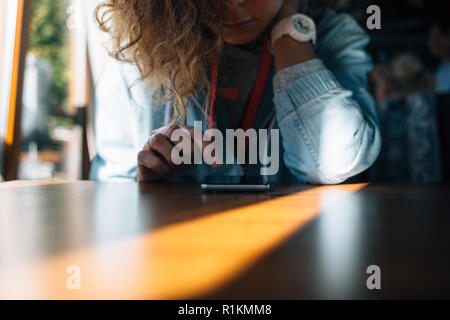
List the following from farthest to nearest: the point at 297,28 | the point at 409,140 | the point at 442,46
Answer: the point at 442,46, the point at 409,140, the point at 297,28

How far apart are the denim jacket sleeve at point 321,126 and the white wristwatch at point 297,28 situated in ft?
0.26

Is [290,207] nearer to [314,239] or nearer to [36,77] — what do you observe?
[314,239]

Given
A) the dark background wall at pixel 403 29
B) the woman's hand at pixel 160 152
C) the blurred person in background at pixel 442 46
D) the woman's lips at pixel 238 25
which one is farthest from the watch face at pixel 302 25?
the dark background wall at pixel 403 29

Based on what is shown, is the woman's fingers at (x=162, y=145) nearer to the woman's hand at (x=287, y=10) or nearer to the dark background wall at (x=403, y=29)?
the woman's hand at (x=287, y=10)

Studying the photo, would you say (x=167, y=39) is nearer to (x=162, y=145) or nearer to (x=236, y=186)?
(x=162, y=145)

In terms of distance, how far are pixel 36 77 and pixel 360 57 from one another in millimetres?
3916

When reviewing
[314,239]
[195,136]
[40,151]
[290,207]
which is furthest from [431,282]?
[40,151]

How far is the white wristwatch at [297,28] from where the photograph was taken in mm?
828

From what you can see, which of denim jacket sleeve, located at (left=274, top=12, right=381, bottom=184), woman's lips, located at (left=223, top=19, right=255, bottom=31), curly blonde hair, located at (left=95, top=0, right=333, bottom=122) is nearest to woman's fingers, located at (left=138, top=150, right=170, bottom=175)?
curly blonde hair, located at (left=95, top=0, right=333, bottom=122)

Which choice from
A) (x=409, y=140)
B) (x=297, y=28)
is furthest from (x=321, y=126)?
(x=409, y=140)

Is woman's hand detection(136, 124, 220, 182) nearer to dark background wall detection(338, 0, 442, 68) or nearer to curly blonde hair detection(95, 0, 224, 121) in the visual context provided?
curly blonde hair detection(95, 0, 224, 121)

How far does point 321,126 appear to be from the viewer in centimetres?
76

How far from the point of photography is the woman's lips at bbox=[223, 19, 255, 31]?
0.89m

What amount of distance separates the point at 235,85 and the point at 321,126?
0.28m
